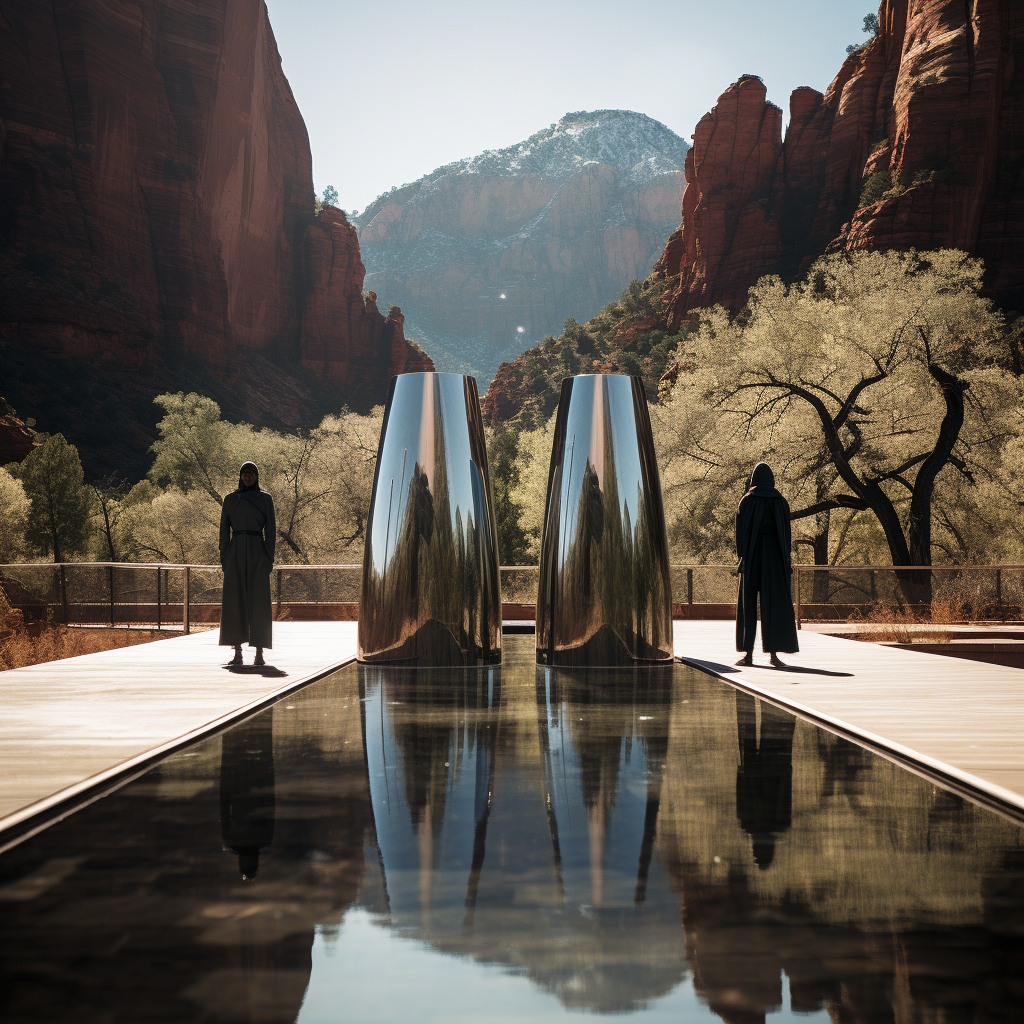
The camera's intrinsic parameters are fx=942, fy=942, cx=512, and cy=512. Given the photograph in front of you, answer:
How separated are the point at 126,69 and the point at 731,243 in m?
42.2

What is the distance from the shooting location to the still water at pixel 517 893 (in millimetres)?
1751

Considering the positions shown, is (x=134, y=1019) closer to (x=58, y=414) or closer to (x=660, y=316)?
(x=58, y=414)

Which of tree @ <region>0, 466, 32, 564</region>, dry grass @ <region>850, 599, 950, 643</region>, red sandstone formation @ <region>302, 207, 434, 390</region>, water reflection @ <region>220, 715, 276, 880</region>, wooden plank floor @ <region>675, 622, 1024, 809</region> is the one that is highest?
red sandstone formation @ <region>302, 207, 434, 390</region>

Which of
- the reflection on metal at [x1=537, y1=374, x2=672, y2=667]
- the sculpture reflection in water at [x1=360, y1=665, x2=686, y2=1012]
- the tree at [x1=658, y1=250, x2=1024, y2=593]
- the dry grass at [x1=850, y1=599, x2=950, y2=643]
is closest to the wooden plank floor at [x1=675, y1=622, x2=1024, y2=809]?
the reflection on metal at [x1=537, y1=374, x2=672, y2=667]

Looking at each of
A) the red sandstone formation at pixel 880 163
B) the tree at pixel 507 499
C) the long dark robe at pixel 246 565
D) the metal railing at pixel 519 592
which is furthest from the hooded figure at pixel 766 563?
the red sandstone formation at pixel 880 163

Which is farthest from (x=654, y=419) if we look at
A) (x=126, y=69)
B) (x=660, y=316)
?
(x=126, y=69)

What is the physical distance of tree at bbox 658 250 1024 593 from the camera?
59.6ft

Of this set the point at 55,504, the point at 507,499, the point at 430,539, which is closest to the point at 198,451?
the point at 55,504

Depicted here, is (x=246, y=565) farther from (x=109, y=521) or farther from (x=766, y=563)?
(x=109, y=521)

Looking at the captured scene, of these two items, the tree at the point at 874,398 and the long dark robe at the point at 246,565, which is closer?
the long dark robe at the point at 246,565

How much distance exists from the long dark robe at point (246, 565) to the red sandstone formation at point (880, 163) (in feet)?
135

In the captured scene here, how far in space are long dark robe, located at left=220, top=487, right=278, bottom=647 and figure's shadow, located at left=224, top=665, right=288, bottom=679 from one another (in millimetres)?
183

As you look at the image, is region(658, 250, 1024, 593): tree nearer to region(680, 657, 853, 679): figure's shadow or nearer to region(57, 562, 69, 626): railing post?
region(680, 657, 853, 679): figure's shadow

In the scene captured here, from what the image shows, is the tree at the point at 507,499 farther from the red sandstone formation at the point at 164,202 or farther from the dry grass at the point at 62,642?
the red sandstone formation at the point at 164,202
